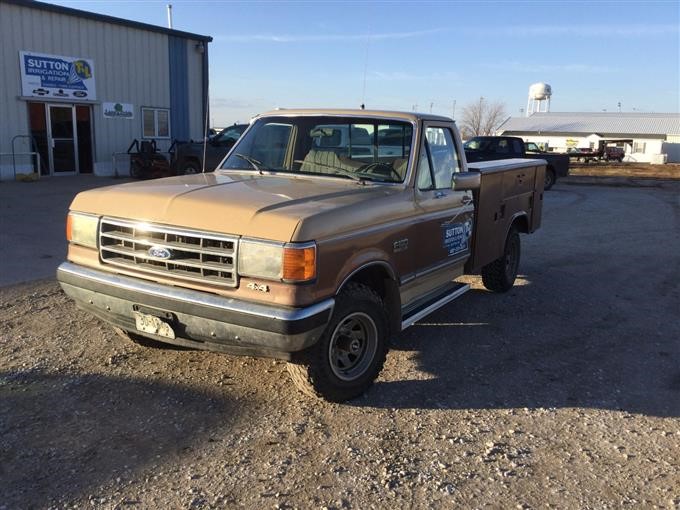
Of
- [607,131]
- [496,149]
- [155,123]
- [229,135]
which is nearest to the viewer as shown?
[229,135]

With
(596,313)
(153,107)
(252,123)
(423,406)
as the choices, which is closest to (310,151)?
(252,123)

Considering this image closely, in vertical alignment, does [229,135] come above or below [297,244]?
above

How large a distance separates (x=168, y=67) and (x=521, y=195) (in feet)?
59.1

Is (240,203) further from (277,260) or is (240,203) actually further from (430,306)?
(430,306)

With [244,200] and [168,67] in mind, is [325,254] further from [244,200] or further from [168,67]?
[168,67]

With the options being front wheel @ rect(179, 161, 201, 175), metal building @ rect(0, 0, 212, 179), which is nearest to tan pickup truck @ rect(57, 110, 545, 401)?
front wheel @ rect(179, 161, 201, 175)

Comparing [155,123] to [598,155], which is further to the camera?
[598,155]

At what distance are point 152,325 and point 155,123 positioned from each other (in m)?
19.3

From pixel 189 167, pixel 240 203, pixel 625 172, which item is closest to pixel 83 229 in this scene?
pixel 240 203

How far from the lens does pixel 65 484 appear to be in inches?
120

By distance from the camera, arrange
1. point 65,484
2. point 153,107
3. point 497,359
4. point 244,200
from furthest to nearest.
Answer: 1. point 153,107
2. point 497,359
3. point 244,200
4. point 65,484

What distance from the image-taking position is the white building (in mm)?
65250

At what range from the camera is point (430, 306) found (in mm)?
4895

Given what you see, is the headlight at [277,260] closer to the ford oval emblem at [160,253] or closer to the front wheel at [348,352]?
the front wheel at [348,352]
